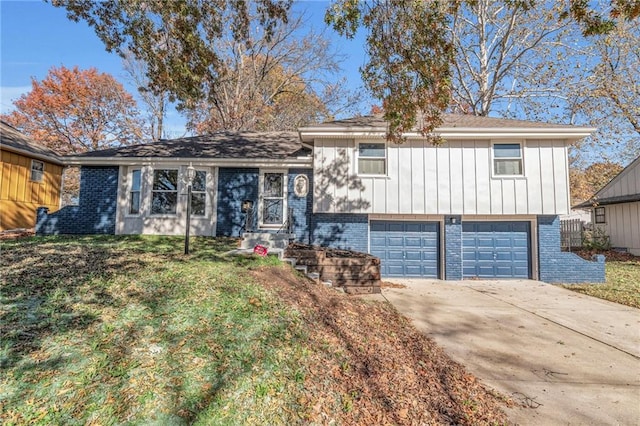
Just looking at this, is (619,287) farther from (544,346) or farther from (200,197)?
(200,197)

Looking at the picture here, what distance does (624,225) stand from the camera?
1526 cm

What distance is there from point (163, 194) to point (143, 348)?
8912 millimetres

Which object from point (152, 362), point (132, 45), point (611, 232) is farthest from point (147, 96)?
point (611, 232)

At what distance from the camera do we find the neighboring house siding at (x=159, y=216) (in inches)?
424

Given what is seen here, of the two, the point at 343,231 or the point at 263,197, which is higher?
the point at 263,197

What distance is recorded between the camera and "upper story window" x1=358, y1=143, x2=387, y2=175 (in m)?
10.4

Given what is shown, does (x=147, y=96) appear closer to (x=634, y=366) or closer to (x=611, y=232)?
(x=634, y=366)

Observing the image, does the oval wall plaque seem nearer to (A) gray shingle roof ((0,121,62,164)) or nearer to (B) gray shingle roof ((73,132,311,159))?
(B) gray shingle roof ((73,132,311,159))

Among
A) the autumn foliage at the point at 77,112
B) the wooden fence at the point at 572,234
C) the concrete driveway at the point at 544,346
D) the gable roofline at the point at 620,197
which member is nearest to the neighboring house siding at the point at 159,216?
the concrete driveway at the point at 544,346

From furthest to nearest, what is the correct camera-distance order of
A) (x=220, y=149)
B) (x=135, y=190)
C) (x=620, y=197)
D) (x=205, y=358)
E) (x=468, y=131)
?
1. (x=620, y=197)
2. (x=220, y=149)
3. (x=135, y=190)
4. (x=468, y=131)
5. (x=205, y=358)

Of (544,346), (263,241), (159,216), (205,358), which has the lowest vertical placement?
(544,346)

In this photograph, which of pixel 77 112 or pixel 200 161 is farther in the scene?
pixel 77 112

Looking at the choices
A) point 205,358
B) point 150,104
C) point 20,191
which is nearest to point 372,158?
point 205,358

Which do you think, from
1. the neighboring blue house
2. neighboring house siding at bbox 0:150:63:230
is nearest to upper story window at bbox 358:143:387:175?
the neighboring blue house
